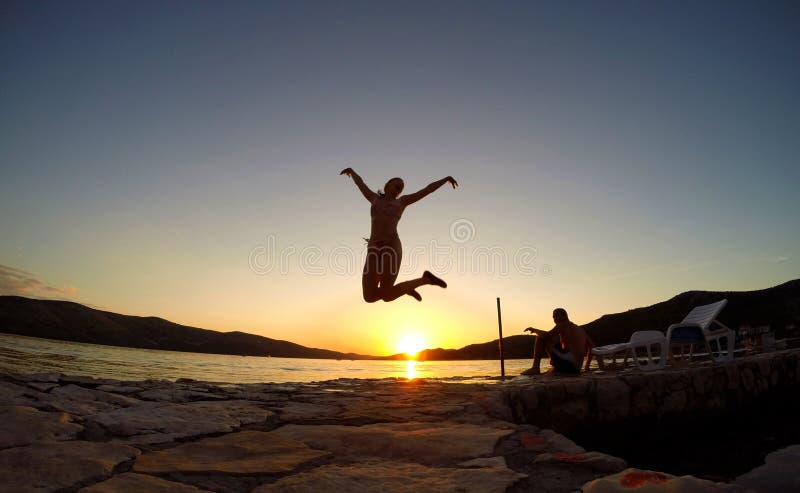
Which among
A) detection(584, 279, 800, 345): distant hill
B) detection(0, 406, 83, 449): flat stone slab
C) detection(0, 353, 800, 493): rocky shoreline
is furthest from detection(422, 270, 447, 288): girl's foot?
detection(584, 279, 800, 345): distant hill

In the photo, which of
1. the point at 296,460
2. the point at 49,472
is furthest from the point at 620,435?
the point at 49,472

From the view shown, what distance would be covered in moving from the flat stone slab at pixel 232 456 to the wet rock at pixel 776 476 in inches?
105

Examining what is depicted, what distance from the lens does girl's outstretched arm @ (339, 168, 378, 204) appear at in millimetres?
5754

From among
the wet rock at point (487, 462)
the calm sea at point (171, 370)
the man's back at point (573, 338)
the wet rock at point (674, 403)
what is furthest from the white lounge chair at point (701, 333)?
the wet rock at point (487, 462)

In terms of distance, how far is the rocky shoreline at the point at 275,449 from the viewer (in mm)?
1627

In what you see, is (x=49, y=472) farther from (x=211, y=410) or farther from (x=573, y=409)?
(x=573, y=409)

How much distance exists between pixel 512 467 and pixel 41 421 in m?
2.46

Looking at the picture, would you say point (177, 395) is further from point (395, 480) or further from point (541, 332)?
point (541, 332)

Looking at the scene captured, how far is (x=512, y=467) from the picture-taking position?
6.36ft

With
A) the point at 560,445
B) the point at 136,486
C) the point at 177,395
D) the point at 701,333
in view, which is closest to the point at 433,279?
the point at 177,395

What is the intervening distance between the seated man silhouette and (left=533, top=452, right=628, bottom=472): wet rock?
5549mm

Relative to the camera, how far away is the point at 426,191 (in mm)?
5688

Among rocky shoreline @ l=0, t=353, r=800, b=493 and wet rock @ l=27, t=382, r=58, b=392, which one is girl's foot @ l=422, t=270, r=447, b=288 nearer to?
rocky shoreline @ l=0, t=353, r=800, b=493

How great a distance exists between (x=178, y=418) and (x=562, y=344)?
6.49 meters
